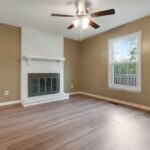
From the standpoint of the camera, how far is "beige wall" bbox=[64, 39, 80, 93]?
504cm

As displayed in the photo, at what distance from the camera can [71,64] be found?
5.20 meters

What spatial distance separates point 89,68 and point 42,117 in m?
2.92

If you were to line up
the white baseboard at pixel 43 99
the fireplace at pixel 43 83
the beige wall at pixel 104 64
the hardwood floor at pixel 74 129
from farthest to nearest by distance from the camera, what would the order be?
the fireplace at pixel 43 83
the white baseboard at pixel 43 99
the beige wall at pixel 104 64
the hardwood floor at pixel 74 129

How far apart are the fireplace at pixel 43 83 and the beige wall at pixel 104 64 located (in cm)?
131

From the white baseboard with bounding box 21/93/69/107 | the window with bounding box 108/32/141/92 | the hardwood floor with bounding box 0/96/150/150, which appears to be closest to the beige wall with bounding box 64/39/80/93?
the white baseboard with bounding box 21/93/69/107

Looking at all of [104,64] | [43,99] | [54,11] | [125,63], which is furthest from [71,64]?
[54,11]

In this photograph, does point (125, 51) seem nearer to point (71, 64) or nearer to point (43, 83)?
point (71, 64)

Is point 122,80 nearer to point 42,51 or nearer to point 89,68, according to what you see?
point 89,68

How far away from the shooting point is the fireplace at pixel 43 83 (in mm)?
4004

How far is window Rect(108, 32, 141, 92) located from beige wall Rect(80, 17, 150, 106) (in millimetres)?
135

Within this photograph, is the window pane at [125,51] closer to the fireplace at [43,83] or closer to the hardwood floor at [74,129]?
the hardwood floor at [74,129]

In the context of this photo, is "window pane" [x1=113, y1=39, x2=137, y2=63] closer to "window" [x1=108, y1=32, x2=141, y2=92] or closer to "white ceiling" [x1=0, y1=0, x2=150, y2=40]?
"window" [x1=108, y1=32, x2=141, y2=92]

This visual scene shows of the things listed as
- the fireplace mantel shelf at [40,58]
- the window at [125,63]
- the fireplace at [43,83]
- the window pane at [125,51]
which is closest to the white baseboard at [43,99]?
the fireplace at [43,83]

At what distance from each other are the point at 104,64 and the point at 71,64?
4.84ft
